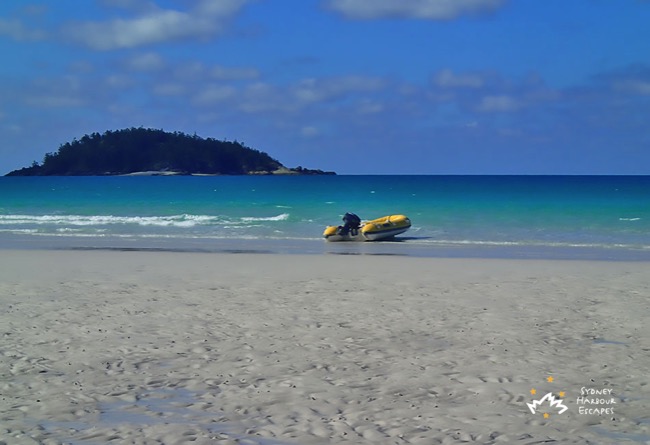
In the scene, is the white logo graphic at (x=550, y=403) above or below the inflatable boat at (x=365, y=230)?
below

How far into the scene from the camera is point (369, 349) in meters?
6.71

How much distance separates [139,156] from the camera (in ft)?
439

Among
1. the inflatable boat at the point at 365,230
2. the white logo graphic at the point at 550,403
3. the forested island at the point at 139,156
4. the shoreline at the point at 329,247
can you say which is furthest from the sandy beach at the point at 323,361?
the forested island at the point at 139,156

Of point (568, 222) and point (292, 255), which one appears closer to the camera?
point (292, 255)

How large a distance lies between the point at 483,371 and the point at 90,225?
22681mm

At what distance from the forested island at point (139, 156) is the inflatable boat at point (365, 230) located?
115 m

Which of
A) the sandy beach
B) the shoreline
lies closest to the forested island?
the shoreline

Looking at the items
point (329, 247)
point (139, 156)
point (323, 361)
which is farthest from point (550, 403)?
point (139, 156)

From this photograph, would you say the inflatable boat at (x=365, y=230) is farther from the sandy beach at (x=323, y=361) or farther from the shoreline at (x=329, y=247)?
the sandy beach at (x=323, y=361)

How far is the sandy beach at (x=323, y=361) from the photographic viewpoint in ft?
15.5

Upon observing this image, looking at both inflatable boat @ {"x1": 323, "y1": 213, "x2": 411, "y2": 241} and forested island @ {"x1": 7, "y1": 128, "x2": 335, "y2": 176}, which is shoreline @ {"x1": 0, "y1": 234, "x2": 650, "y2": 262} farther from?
forested island @ {"x1": 7, "y1": 128, "x2": 335, "y2": 176}

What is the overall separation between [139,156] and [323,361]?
435 feet

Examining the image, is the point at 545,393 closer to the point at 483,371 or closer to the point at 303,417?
the point at 483,371

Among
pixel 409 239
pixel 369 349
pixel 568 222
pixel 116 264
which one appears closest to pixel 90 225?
pixel 409 239
